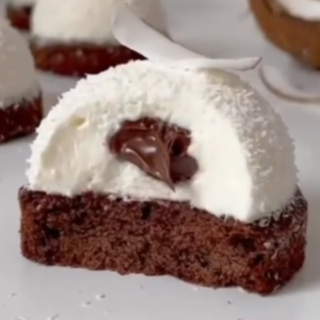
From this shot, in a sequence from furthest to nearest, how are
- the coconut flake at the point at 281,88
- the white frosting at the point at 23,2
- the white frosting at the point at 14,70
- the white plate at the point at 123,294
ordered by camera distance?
the white frosting at the point at 23,2, the coconut flake at the point at 281,88, the white frosting at the point at 14,70, the white plate at the point at 123,294

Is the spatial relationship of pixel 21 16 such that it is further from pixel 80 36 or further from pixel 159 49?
pixel 159 49

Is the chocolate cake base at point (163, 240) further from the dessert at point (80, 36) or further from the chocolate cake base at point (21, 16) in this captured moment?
the chocolate cake base at point (21, 16)

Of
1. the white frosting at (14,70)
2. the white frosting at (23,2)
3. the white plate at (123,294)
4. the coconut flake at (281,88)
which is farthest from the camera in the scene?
the white frosting at (23,2)

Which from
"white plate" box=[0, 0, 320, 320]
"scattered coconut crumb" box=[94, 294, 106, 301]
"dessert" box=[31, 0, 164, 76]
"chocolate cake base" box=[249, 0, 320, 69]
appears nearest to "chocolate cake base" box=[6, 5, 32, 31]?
"dessert" box=[31, 0, 164, 76]

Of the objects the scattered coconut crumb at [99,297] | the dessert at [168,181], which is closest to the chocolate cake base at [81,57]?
the dessert at [168,181]

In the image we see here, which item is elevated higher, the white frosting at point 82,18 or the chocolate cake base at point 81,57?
the white frosting at point 82,18

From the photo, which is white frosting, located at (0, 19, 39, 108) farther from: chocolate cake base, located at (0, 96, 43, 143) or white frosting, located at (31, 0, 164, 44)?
white frosting, located at (31, 0, 164, 44)

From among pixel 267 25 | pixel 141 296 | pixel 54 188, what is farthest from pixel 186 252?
pixel 267 25
